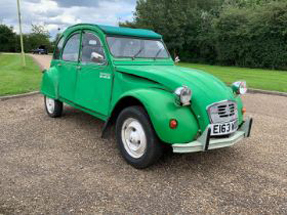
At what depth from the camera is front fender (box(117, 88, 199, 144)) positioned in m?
3.33

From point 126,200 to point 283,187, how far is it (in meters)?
1.96

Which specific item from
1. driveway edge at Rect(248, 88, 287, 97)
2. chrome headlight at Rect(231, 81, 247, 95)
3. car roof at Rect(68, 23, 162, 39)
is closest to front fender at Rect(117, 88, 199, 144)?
chrome headlight at Rect(231, 81, 247, 95)

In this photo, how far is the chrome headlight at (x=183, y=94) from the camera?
3.36 meters

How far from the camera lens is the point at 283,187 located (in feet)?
11.4

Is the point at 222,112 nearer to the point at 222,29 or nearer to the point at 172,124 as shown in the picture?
the point at 172,124

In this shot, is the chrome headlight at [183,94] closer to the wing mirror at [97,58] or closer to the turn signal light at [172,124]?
the turn signal light at [172,124]

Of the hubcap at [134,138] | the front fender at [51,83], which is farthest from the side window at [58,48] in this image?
the hubcap at [134,138]

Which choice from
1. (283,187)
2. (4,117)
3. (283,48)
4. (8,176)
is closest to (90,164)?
(8,176)

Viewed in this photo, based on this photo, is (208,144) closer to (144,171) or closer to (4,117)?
(144,171)

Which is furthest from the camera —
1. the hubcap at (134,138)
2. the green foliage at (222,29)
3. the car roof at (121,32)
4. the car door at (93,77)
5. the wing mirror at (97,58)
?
the green foliage at (222,29)

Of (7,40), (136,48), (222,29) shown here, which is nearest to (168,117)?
(136,48)

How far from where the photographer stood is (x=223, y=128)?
11.8ft

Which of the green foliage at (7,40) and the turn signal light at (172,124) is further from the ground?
the turn signal light at (172,124)

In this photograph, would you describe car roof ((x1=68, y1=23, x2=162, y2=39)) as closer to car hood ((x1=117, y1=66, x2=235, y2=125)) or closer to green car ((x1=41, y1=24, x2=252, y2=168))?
green car ((x1=41, y1=24, x2=252, y2=168))
